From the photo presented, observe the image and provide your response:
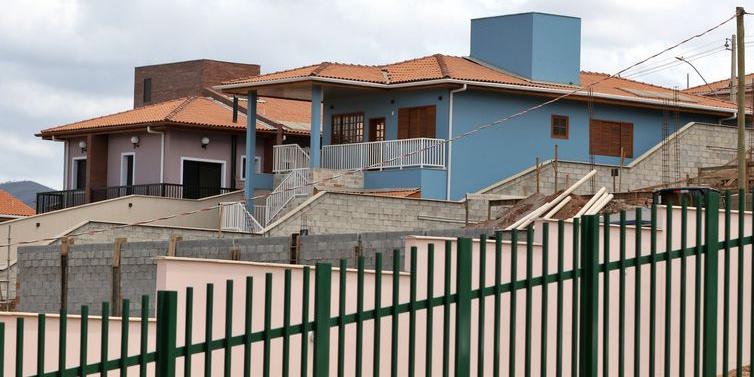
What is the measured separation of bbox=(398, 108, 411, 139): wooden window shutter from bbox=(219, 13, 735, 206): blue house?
3 centimetres

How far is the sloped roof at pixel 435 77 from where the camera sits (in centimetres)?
4272

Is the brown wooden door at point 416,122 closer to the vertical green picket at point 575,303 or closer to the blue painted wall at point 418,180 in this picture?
the blue painted wall at point 418,180

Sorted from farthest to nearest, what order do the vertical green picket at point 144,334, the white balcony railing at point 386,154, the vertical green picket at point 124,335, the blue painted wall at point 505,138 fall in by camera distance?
the blue painted wall at point 505,138 → the white balcony railing at point 386,154 → the vertical green picket at point 144,334 → the vertical green picket at point 124,335

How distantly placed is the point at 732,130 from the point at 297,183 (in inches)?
524

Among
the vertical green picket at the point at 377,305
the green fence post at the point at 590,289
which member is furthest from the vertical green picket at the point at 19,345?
the green fence post at the point at 590,289

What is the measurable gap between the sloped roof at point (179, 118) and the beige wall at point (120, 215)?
4.59m

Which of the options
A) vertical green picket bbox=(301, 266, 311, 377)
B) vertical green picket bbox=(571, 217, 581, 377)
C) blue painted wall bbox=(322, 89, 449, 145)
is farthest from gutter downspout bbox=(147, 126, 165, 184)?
vertical green picket bbox=(301, 266, 311, 377)

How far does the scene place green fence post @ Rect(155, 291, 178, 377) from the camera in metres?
8.39

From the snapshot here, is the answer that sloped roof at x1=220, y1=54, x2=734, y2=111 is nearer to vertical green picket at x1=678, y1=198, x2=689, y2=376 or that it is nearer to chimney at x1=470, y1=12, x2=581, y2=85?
chimney at x1=470, y1=12, x2=581, y2=85

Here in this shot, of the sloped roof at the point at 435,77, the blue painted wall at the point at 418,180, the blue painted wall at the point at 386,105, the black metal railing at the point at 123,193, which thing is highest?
the sloped roof at the point at 435,77

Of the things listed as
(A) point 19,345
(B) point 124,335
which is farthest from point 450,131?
(A) point 19,345

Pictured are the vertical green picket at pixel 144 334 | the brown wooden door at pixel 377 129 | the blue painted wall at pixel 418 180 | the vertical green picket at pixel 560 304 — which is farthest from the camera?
the brown wooden door at pixel 377 129

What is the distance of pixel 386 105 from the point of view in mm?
43781

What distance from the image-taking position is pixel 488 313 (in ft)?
55.5
